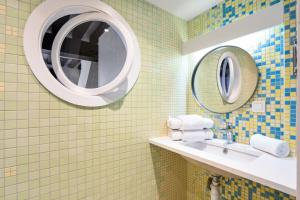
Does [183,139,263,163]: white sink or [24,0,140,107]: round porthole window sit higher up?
[24,0,140,107]: round porthole window

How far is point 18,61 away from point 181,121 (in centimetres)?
120

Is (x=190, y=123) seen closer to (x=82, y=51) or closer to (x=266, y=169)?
(x=266, y=169)

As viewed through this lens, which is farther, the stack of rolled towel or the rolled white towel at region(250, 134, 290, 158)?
the stack of rolled towel

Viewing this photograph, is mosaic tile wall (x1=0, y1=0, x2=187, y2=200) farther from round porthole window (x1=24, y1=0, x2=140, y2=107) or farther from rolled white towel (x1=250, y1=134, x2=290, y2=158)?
rolled white towel (x1=250, y1=134, x2=290, y2=158)

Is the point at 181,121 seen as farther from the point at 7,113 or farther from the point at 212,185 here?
the point at 7,113

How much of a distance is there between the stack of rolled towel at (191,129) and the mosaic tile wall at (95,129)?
0.51ft

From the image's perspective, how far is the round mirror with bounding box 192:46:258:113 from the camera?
1.25 metres

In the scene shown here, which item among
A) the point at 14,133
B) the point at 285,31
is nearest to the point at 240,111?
the point at 285,31

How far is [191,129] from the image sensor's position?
1385mm

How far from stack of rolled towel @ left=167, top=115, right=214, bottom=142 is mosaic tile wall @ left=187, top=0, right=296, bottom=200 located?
159mm

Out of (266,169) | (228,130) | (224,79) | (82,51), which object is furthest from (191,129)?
(82,51)

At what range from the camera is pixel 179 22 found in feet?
5.51

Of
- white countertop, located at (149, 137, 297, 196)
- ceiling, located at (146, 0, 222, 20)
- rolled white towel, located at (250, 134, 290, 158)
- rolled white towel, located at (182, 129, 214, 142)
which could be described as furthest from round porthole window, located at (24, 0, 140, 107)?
rolled white towel, located at (250, 134, 290, 158)

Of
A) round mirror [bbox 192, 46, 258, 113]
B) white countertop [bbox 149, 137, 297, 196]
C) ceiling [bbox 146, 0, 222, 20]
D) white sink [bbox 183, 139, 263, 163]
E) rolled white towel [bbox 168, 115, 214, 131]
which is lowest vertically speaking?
white sink [bbox 183, 139, 263, 163]
